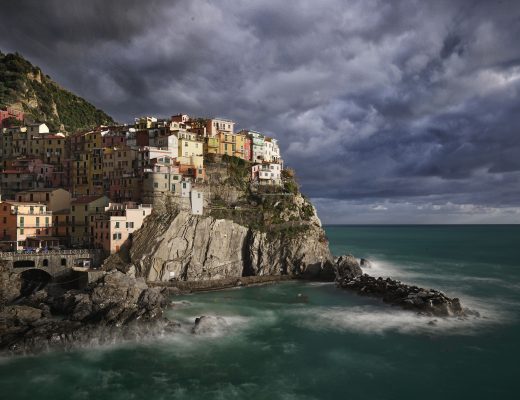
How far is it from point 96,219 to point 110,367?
1248 inches

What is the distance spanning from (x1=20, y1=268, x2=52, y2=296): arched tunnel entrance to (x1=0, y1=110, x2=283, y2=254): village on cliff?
3229 millimetres

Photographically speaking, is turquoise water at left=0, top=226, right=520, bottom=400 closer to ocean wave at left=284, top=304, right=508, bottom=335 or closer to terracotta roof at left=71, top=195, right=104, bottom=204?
ocean wave at left=284, top=304, right=508, bottom=335

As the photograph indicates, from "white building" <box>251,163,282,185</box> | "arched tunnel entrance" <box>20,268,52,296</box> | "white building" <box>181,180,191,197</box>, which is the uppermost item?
"white building" <box>251,163,282,185</box>

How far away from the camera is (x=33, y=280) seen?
53.7 m

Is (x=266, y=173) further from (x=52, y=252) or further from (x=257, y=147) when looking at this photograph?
(x=52, y=252)

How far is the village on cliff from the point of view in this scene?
5959cm

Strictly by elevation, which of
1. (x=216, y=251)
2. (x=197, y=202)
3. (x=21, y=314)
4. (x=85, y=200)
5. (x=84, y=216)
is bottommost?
(x=21, y=314)

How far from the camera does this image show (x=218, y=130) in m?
85.2

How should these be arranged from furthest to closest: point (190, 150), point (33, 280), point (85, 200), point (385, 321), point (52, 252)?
point (190, 150) < point (85, 200) < point (33, 280) < point (52, 252) < point (385, 321)

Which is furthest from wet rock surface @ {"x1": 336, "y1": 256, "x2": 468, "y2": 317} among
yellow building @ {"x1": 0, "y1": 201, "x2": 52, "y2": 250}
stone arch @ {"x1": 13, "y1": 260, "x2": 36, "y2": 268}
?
yellow building @ {"x1": 0, "y1": 201, "x2": 52, "y2": 250}

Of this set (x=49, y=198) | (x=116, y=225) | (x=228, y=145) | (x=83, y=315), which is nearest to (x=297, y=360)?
(x=83, y=315)

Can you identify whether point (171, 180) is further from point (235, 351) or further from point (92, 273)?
point (235, 351)

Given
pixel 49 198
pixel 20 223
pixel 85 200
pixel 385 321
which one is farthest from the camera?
pixel 49 198

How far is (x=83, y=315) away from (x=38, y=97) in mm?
88646
